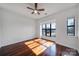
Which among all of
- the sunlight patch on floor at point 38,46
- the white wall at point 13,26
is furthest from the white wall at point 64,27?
the white wall at point 13,26

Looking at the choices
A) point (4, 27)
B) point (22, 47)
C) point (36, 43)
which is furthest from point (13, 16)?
point (36, 43)

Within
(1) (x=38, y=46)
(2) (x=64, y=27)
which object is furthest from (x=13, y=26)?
(2) (x=64, y=27)

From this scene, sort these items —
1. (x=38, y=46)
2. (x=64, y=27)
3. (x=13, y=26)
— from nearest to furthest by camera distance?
(x=64, y=27) < (x=13, y=26) < (x=38, y=46)

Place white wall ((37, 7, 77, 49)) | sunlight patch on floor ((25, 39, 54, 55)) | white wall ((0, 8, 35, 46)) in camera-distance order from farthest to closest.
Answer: sunlight patch on floor ((25, 39, 54, 55)) → white wall ((0, 8, 35, 46)) → white wall ((37, 7, 77, 49))

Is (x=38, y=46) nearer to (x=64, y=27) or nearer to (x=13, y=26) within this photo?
(x=13, y=26)

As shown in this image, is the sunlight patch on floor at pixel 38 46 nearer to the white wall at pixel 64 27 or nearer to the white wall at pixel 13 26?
the white wall at pixel 13 26

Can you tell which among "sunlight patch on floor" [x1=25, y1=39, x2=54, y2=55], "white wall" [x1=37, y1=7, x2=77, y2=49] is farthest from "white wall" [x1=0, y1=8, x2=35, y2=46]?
"white wall" [x1=37, y1=7, x2=77, y2=49]

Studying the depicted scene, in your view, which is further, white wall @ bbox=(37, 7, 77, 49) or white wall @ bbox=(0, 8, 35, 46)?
white wall @ bbox=(0, 8, 35, 46)

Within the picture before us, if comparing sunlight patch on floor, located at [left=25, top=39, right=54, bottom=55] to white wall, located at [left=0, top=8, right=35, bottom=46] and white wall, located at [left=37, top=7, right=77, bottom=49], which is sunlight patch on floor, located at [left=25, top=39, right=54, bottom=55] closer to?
white wall, located at [left=0, top=8, right=35, bottom=46]

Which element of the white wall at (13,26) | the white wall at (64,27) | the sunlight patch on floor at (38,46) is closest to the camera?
the white wall at (64,27)

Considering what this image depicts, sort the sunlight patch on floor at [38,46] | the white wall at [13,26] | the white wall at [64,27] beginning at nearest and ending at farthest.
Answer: the white wall at [64,27] → the white wall at [13,26] → the sunlight patch on floor at [38,46]

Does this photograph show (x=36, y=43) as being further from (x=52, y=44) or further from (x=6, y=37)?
(x=6, y=37)

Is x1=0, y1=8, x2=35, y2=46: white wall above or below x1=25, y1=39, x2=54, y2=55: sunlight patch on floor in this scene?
above

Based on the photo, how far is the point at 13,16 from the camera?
1483 millimetres
